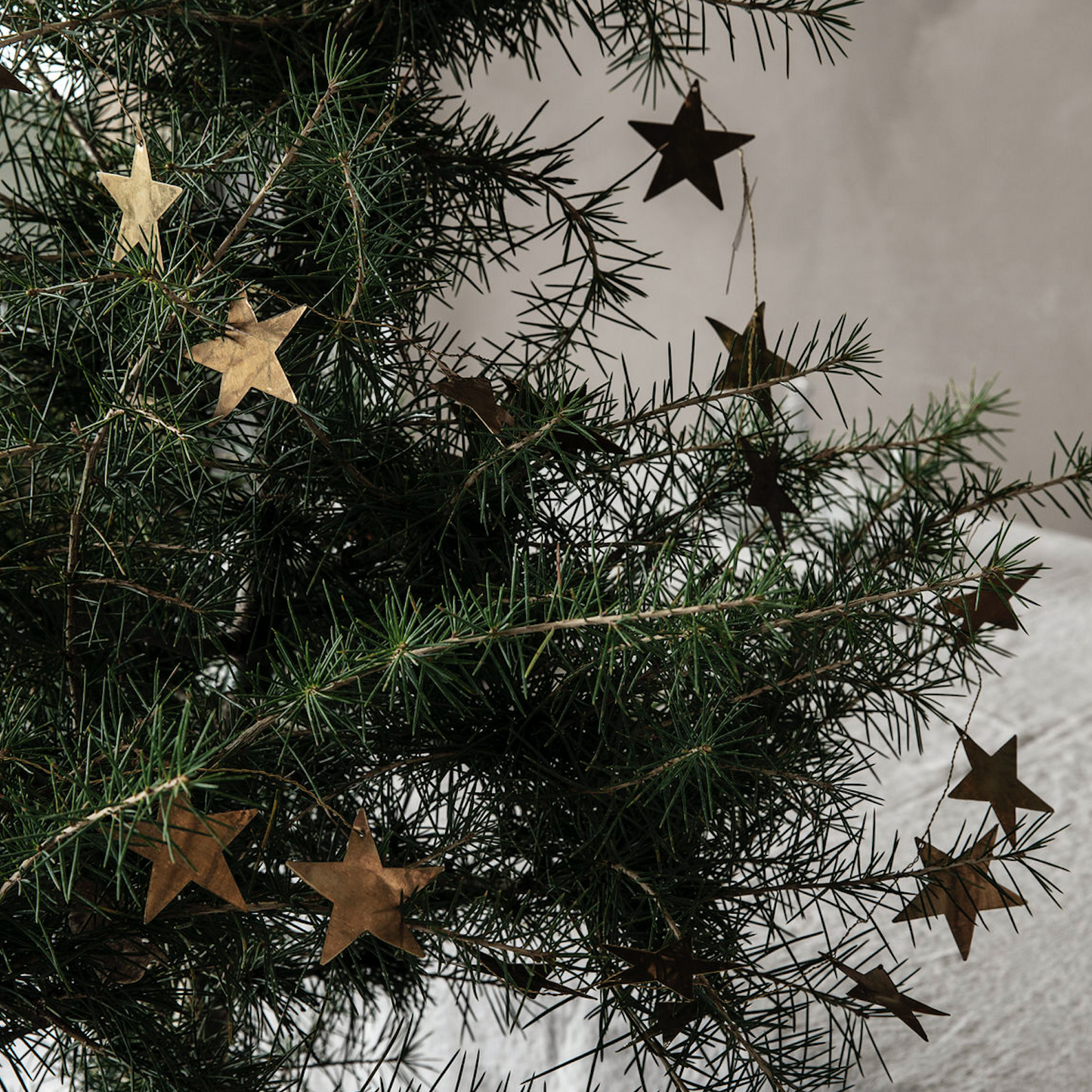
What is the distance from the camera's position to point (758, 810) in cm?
29

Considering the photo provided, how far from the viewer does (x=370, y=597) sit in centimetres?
29

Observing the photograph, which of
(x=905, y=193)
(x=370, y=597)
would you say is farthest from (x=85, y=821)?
(x=905, y=193)

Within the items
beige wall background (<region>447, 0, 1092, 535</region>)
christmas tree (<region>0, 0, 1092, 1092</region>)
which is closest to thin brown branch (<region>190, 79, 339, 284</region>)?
christmas tree (<region>0, 0, 1092, 1092</region>)

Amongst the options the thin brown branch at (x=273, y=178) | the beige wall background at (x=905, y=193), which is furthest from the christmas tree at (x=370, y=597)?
the beige wall background at (x=905, y=193)

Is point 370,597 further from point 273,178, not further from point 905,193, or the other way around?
point 905,193

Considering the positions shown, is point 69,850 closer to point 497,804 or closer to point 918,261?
point 497,804

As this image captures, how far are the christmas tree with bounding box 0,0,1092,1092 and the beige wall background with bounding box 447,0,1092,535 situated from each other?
44.7 inches

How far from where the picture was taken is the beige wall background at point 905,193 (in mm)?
1387

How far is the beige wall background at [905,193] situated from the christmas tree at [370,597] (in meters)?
1.14

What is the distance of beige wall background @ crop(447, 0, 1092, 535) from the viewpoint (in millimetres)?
1387

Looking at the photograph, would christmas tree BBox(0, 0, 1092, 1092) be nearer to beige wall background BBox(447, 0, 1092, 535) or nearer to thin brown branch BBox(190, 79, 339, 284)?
thin brown branch BBox(190, 79, 339, 284)

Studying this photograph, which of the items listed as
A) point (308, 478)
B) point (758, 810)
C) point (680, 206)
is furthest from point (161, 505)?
point (680, 206)

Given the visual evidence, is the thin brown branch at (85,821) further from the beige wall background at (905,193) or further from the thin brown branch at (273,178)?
the beige wall background at (905,193)

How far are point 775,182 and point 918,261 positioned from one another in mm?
221
